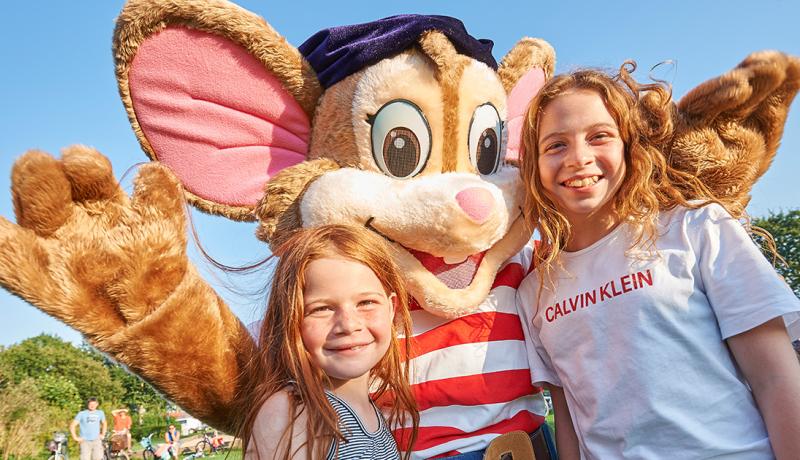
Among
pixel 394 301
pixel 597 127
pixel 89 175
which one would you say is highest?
pixel 597 127

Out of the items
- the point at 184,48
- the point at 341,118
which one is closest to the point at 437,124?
the point at 341,118

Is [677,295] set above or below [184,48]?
below

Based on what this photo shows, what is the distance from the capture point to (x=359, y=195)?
7.13 ft

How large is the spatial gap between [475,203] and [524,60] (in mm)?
1235

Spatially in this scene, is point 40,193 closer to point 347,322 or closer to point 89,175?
point 89,175

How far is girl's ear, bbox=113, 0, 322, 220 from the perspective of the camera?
2291 mm

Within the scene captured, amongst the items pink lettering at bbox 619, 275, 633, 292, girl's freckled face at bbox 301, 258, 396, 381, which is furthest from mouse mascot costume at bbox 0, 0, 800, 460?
pink lettering at bbox 619, 275, 633, 292

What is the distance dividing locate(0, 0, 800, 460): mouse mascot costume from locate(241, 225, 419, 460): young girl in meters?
0.15

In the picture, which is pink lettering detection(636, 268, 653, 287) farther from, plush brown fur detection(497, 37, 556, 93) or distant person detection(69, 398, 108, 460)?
distant person detection(69, 398, 108, 460)

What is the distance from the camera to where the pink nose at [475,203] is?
2.10 meters

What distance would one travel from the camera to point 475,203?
2107 mm

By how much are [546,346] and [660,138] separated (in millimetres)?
938

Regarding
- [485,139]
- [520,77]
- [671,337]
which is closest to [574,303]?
[671,337]

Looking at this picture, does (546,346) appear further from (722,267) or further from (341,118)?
(341,118)
